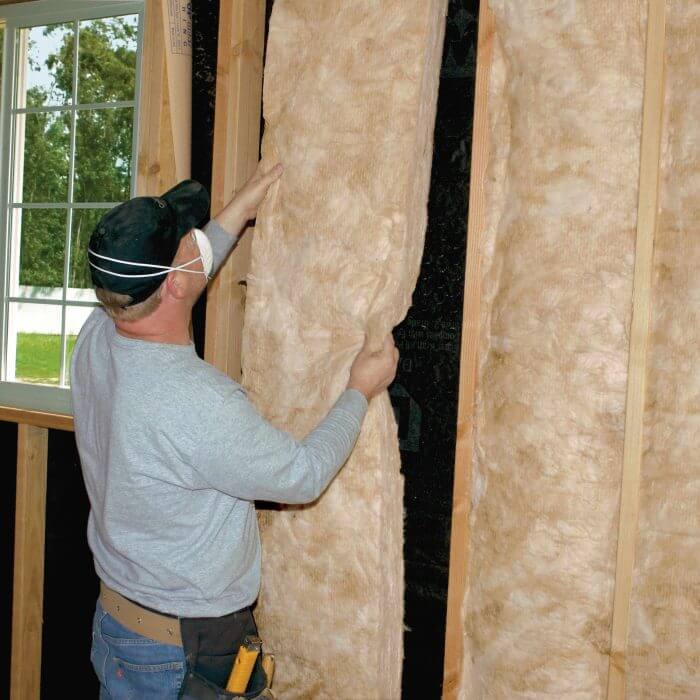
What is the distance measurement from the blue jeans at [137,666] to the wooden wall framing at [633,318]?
68cm

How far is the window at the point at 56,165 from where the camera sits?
102 inches

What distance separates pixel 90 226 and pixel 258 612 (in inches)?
58.7

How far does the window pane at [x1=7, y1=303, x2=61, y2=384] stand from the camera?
273 cm

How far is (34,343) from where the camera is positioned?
2.79 metres

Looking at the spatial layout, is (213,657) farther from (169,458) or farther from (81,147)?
(81,147)

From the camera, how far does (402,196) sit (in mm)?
1723

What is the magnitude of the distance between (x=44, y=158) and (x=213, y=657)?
196 cm

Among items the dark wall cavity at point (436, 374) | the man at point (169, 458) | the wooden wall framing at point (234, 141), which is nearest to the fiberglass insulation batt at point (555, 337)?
the dark wall cavity at point (436, 374)

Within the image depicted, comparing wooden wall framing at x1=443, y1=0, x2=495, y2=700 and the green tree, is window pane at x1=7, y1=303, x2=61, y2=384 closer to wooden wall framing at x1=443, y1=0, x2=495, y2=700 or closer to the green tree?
the green tree

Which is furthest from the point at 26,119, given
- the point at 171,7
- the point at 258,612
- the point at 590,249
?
the point at 590,249

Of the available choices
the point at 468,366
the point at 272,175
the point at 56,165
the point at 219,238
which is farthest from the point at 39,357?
the point at 468,366

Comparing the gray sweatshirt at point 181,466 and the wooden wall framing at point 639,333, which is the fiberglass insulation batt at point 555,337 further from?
the gray sweatshirt at point 181,466

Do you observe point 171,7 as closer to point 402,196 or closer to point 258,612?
point 402,196

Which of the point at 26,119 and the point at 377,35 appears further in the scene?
the point at 26,119
